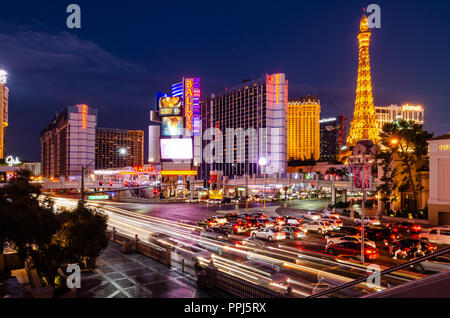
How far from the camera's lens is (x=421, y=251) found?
71.0 ft

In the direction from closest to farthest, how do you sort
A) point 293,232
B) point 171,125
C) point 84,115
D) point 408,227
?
1. point 293,232
2. point 408,227
3. point 171,125
4. point 84,115

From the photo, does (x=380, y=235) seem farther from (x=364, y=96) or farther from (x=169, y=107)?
(x=364, y=96)

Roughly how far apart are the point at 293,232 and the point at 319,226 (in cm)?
483

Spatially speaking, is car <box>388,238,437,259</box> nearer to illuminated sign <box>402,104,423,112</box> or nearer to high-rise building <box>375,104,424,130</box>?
high-rise building <box>375,104,424,130</box>

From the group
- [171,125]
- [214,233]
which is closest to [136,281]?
[214,233]

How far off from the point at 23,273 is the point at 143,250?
265 inches

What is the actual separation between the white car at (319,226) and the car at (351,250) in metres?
9.63

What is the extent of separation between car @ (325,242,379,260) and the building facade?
63.6 ft

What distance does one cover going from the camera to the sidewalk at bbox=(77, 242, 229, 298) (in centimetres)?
1357

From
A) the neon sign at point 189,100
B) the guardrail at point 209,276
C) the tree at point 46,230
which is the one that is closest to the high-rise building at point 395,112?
the neon sign at point 189,100

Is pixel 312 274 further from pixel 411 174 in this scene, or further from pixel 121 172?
pixel 121 172

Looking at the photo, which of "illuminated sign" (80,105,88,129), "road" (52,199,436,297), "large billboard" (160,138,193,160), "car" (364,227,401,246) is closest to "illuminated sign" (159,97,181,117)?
"large billboard" (160,138,193,160)

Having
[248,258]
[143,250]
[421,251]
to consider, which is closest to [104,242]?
[143,250]

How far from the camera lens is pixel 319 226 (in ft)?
107
